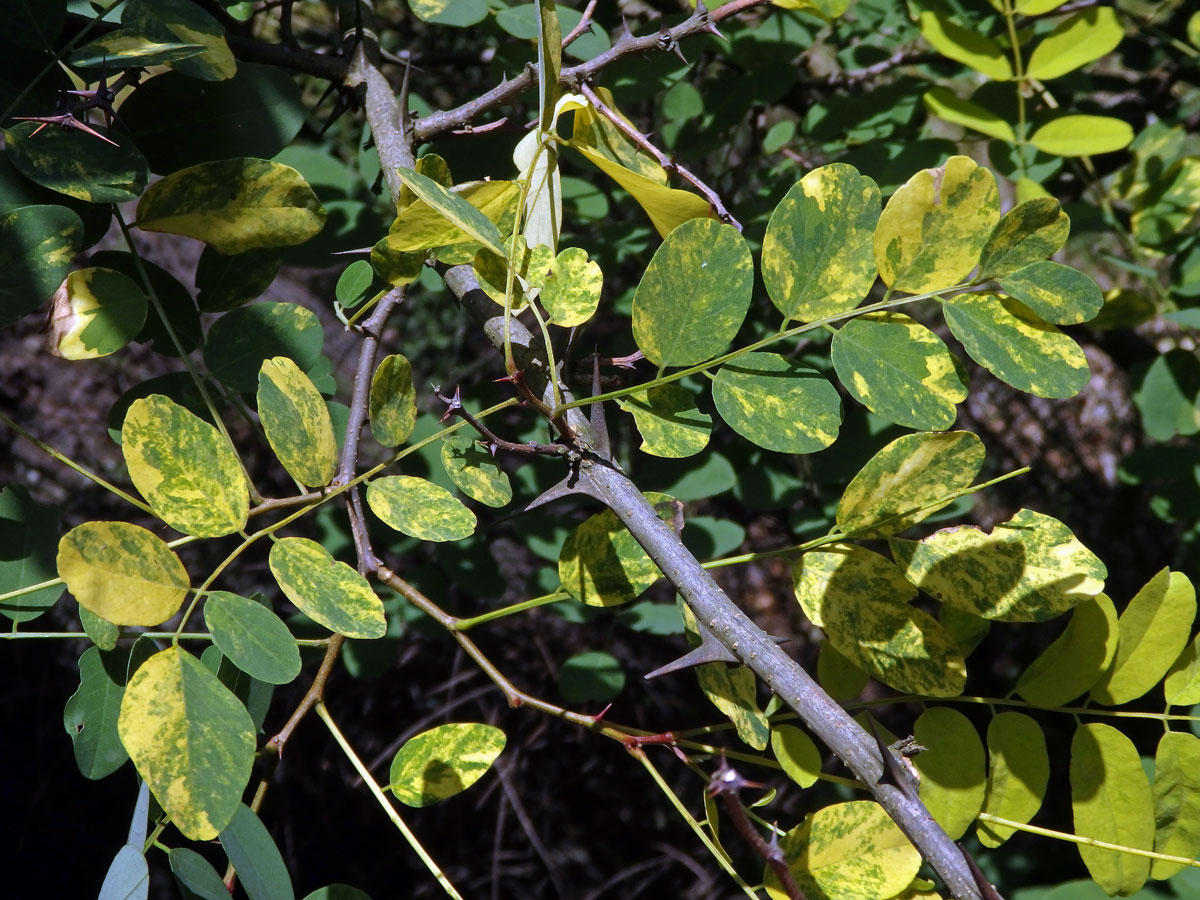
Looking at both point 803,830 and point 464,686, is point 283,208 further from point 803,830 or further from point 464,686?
point 464,686

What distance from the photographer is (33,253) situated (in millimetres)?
583

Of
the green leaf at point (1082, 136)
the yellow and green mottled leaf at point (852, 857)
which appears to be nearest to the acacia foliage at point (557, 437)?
the yellow and green mottled leaf at point (852, 857)

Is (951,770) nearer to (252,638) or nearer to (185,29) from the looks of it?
(252,638)

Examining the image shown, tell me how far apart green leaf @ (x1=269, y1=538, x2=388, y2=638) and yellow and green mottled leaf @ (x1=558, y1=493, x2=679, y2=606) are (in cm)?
14

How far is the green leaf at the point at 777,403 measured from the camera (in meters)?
0.54

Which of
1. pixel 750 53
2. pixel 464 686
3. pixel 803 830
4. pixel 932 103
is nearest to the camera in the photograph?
pixel 803 830

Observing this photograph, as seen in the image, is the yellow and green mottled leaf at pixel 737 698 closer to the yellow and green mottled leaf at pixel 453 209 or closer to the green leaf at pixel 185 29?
the yellow and green mottled leaf at pixel 453 209

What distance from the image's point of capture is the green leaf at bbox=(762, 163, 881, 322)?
0.55m

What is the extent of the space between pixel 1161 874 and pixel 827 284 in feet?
1.51

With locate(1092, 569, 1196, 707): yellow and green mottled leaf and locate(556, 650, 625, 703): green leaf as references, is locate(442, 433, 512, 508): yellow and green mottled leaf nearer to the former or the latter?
locate(1092, 569, 1196, 707): yellow and green mottled leaf

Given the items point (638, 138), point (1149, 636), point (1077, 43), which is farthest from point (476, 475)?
point (1077, 43)

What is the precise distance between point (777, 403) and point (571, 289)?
15cm

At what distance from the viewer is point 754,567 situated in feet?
6.71

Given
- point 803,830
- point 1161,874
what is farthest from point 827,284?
point 1161,874
